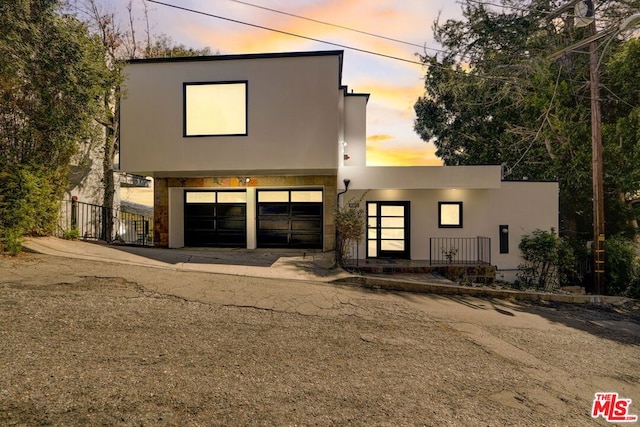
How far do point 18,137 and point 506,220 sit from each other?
15017 mm

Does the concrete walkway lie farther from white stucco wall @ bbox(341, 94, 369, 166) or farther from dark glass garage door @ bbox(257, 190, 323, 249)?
white stucco wall @ bbox(341, 94, 369, 166)

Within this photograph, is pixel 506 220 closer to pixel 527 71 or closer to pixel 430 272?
pixel 430 272

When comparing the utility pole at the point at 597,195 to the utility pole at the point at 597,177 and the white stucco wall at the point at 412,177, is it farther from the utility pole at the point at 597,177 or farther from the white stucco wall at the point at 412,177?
the white stucco wall at the point at 412,177

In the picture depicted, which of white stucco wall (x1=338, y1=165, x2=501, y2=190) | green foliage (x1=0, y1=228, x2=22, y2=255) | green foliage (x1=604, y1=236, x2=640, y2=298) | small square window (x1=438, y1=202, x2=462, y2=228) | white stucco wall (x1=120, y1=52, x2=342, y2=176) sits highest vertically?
white stucco wall (x1=120, y1=52, x2=342, y2=176)

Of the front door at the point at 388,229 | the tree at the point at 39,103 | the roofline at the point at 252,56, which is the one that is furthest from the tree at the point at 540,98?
the tree at the point at 39,103

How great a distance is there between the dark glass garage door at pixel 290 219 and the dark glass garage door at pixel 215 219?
757 millimetres

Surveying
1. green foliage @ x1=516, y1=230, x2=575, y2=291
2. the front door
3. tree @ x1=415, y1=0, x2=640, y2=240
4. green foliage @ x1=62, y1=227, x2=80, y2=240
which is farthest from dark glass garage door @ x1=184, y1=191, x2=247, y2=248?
tree @ x1=415, y1=0, x2=640, y2=240

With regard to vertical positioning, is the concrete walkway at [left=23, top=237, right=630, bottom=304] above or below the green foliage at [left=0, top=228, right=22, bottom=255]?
below

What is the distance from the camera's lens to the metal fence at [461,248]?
37.1ft

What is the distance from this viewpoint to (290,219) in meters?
12.2

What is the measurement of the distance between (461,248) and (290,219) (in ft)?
20.9

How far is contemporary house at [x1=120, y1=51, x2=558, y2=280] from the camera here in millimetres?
10008

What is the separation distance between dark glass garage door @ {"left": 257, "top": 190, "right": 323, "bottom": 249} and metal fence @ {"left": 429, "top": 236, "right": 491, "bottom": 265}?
13.9ft

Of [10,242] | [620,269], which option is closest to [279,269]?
[10,242]
